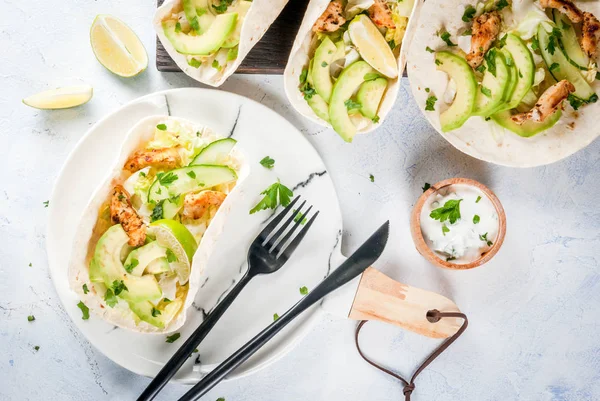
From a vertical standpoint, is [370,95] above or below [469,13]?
below

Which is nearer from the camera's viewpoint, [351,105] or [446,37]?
[351,105]

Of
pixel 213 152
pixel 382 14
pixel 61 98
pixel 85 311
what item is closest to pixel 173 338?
pixel 85 311

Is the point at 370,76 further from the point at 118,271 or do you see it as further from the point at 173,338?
the point at 173,338

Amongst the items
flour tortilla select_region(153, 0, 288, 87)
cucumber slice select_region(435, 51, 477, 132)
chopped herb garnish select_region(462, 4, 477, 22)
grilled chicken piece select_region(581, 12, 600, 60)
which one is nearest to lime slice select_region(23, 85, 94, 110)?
flour tortilla select_region(153, 0, 288, 87)

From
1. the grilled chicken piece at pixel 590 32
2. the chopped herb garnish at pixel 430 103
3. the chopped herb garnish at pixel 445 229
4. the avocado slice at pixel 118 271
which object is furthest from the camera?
the chopped herb garnish at pixel 445 229

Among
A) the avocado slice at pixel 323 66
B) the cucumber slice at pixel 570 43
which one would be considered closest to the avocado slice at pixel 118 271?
the avocado slice at pixel 323 66

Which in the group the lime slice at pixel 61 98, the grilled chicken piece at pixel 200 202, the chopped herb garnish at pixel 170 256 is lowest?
the chopped herb garnish at pixel 170 256

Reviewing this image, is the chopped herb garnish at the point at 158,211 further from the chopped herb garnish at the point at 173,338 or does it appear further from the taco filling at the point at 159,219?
the chopped herb garnish at the point at 173,338
